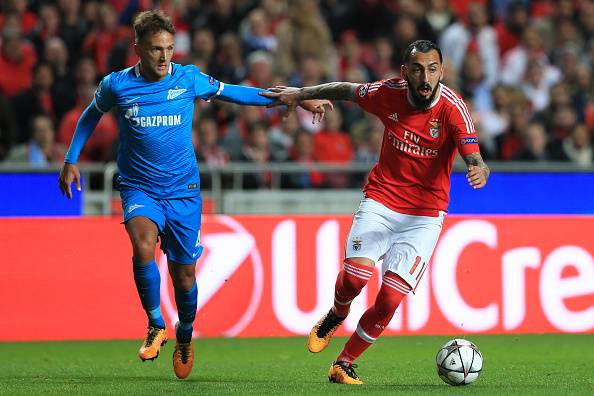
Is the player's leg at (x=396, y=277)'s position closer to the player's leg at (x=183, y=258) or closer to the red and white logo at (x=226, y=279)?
the player's leg at (x=183, y=258)

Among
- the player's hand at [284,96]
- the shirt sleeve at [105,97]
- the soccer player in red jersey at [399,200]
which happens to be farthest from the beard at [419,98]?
the shirt sleeve at [105,97]

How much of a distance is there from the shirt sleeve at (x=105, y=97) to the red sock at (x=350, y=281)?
6.51 ft

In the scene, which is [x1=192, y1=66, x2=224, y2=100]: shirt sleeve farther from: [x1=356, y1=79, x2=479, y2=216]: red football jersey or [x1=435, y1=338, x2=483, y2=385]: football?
[x1=435, y1=338, x2=483, y2=385]: football

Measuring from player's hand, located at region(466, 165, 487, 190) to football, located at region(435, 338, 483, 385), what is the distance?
3.96 ft

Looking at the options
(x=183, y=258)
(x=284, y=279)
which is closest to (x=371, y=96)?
(x=183, y=258)

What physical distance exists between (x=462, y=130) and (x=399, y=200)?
27.1 inches

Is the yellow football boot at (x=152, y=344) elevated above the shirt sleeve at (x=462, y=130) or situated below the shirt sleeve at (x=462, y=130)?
below

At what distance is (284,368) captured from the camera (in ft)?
31.0

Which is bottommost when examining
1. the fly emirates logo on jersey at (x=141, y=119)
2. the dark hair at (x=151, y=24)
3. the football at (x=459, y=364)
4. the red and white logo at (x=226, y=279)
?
the red and white logo at (x=226, y=279)

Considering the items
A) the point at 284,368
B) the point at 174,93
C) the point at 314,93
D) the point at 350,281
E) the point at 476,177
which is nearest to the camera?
the point at 476,177

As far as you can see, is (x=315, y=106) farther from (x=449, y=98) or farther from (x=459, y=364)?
(x=459, y=364)

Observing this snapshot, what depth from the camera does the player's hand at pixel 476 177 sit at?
301 inches

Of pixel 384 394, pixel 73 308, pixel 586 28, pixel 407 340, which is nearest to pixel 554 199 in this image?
pixel 407 340

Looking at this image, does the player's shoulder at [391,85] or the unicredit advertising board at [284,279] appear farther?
the unicredit advertising board at [284,279]
